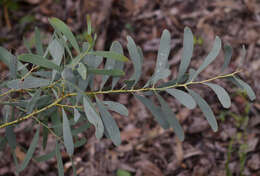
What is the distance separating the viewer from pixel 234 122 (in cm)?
174

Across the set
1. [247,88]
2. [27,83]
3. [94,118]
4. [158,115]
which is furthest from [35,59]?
[247,88]

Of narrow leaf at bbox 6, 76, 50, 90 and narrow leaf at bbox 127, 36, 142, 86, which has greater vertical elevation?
narrow leaf at bbox 127, 36, 142, 86

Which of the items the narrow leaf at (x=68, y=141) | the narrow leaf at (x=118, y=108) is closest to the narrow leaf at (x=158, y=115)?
the narrow leaf at (x=118, y=108)

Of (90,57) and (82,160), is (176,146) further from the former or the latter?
(90,57)

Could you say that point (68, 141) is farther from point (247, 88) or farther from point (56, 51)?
point (247, 88)

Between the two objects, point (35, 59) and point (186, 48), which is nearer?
point (35, 59)

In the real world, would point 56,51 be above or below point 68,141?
above

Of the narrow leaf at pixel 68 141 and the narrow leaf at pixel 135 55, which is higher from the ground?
the narrow leaf at pixel 135 55

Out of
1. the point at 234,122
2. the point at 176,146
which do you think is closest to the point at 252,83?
the point at 234,122

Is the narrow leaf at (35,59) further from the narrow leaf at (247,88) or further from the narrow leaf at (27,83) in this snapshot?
the narrow leaf at (247,88)

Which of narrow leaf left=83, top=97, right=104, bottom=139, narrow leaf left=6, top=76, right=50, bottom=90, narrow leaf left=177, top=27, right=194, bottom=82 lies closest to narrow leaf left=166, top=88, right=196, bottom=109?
narrow leaf left=177, top=27, right=194, bottom=82

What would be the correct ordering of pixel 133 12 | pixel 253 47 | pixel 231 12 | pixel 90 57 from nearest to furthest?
1. pixel 90 57
2. pixel 253 47
3. pixel 231 12
4. pixel 133 12

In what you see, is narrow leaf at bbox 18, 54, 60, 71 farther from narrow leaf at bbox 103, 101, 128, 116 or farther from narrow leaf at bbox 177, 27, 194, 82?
narrow leaf at bbox 177, 27, 194, 82

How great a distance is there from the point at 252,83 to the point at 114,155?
0.99 metres
